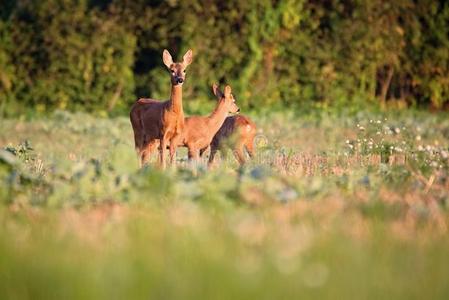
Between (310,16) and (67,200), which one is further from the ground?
(310,16)

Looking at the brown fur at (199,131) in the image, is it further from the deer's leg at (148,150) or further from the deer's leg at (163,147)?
the deer's leg at (148,150)

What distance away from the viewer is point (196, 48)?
22109 millimetres

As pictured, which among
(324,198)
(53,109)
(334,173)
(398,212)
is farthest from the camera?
(53,109)

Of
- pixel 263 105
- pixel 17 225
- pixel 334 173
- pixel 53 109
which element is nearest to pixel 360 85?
pixel 263 105

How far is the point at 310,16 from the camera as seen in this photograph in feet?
75.5

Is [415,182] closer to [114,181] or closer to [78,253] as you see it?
[114,181]

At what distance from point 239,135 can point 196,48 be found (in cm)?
921

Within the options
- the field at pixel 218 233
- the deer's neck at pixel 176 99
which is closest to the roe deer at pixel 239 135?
the deer's neck at pixel 176 99

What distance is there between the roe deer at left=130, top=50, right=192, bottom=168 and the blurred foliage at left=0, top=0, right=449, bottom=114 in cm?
830

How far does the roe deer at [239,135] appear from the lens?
13.2 meters

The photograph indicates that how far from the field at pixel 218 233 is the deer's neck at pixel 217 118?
13.3 ft

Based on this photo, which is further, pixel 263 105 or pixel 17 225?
pixel 263 105

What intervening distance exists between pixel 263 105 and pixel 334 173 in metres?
13.2

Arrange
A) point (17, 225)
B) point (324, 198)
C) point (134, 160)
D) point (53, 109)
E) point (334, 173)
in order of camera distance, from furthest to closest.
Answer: point (53, 109), point (334, 173), point (134, 160), point (324, 198), point (17, 225)
